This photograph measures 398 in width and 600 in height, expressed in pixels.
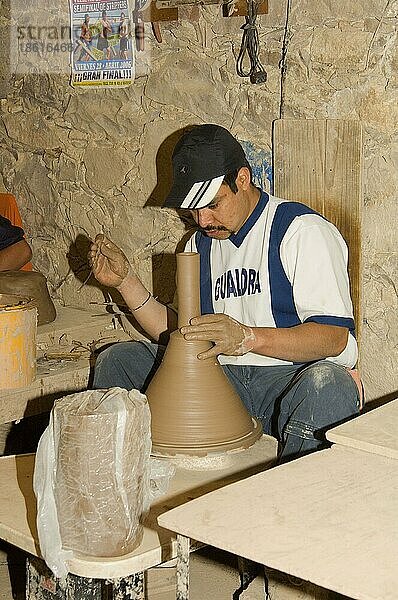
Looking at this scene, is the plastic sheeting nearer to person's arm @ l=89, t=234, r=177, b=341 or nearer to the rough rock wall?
person's arm @ l=89, t=234, r=177, b=341

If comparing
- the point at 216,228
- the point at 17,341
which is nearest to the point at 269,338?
the point at 216,228

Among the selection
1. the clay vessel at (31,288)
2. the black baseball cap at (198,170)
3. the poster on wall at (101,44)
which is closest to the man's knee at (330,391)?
the black baseball cap at (198,170)

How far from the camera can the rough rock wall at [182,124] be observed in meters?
2.91

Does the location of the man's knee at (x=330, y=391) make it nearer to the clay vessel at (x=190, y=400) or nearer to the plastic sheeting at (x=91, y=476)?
the clay vessel at (x=190, y=400)

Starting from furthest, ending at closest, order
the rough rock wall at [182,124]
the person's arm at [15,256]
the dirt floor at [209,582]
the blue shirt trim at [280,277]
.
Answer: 1. the person's arm at [15,256]
2. the rough rock wall at [182,124]
3. the blue shirt trim at [280,277]
4. the dirt floor at [209,582]

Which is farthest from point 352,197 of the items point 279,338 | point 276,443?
point 276,443

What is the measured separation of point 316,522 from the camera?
1.61 meters

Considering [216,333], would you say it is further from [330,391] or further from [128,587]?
[128,587]

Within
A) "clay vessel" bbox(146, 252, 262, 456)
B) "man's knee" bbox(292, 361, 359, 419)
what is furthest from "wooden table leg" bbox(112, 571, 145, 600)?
"man's knee" bbox(292, 361, 359, 419)

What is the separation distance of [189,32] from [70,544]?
2164 millimetres

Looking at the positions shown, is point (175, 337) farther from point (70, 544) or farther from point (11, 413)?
point (11, 413)

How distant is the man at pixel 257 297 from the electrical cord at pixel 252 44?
0.53 m

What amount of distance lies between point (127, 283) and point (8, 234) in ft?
3.66

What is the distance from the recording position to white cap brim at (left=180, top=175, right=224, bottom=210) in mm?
2617
